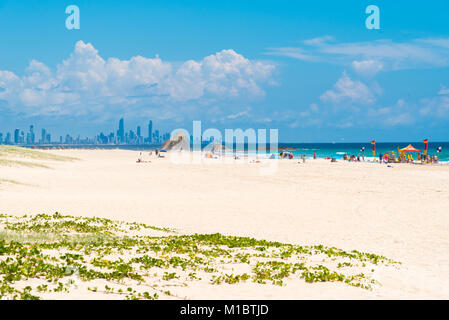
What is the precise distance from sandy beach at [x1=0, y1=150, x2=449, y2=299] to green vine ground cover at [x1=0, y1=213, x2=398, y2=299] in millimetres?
535

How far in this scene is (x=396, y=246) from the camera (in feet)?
44.6

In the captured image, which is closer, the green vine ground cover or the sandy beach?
the green vine ground cover

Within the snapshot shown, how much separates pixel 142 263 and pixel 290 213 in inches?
452

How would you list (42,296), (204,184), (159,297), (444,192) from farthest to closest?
(204,184) → (444,192) → (159,297) → (42,296)

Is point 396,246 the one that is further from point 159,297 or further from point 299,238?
point 159,297

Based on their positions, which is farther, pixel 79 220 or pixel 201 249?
pixel 79 220

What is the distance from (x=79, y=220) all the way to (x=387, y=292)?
10.4 m

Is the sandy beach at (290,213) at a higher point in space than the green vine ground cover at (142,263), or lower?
lower

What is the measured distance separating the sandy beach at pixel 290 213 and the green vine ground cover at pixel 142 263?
53cm

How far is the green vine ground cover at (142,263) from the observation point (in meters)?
7.52

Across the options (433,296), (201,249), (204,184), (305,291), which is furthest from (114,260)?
(204,184)

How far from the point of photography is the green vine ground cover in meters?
7.52

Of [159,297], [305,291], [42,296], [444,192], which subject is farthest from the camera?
[444,192]
